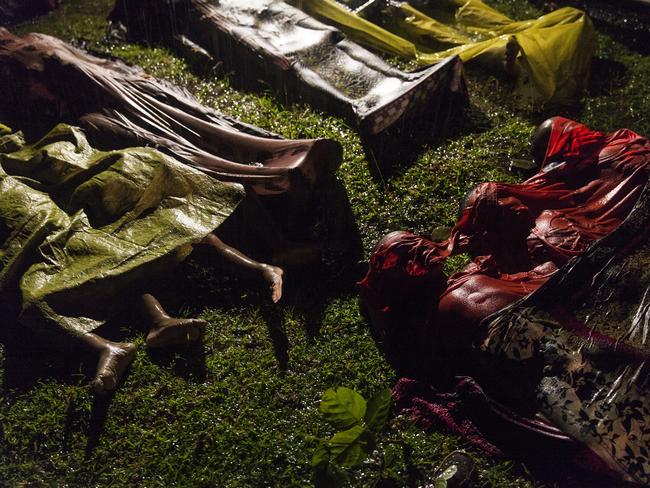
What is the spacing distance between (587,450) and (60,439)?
2.63m

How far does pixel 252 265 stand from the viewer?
407cm

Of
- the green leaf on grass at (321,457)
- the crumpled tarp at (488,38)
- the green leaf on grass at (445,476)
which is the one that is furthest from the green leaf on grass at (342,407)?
the crumpled tarp at (488,38)

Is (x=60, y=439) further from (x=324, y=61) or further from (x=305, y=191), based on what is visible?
(x=324, y=61)

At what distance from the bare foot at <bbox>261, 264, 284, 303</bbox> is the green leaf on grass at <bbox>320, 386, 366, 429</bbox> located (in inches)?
34.5

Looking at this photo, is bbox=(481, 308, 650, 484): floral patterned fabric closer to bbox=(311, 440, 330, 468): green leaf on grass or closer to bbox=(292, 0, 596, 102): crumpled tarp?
bbox=(311, 440, 330, 468): green leaf on grass

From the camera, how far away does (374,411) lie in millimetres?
3178

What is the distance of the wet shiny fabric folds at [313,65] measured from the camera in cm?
534

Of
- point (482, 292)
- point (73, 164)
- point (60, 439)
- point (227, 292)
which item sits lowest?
point (60, 439)

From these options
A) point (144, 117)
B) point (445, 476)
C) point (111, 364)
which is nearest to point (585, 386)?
point (445, 476)

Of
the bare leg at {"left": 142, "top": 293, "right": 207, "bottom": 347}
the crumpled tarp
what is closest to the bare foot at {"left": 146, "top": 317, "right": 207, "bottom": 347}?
the bare leg at {"left": 142, "top": 293, "right": 207, "bottom": 347}

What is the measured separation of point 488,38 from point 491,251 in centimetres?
341

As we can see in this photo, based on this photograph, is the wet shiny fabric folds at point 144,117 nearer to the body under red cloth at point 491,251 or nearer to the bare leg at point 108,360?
the body under red cloth at point 491,251

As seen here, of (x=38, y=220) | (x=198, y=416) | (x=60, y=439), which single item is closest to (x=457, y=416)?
(x=198, y=416)

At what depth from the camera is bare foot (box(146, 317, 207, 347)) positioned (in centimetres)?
379
